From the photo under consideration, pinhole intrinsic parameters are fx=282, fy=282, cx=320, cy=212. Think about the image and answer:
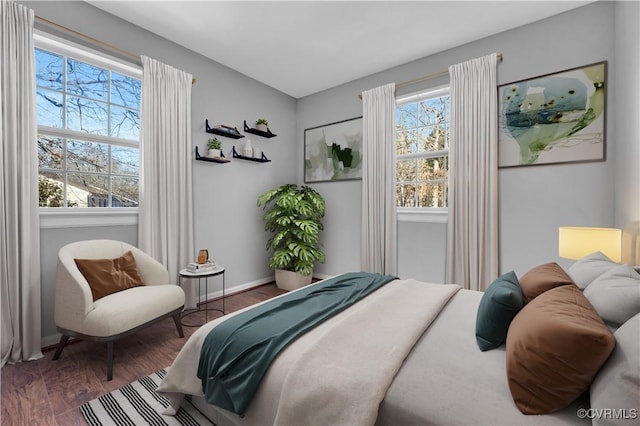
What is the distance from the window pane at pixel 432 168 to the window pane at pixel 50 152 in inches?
144

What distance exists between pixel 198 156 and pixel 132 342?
195 cm

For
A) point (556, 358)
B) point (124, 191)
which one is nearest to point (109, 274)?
point (124, 191)

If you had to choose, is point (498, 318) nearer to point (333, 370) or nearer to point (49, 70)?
point (333, 370)

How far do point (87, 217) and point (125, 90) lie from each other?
1300 millimetres

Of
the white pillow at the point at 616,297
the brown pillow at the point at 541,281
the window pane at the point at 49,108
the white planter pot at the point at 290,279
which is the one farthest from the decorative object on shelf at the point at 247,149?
the white pillow at the point at 616,297

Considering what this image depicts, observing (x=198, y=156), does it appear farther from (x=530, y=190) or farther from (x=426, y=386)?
(x=530, y=190)

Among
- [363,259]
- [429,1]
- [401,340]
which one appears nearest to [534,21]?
[429,1]

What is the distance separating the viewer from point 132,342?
7.67ft

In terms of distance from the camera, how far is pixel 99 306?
75.0 inches

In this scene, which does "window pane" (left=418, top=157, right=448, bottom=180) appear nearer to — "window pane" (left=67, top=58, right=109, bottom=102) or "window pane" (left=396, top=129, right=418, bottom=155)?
"window pane" (left=396, top=129, right=418, bottom=155)

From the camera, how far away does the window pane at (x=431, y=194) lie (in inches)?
132

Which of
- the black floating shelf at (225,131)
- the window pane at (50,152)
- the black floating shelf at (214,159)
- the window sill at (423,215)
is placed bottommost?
the window sill at (423,215)

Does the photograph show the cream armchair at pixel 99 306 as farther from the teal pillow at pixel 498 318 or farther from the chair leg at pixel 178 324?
the teal pillow at pixel 498 318

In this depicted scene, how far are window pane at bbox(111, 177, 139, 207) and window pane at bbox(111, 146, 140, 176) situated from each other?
8 centimetres
